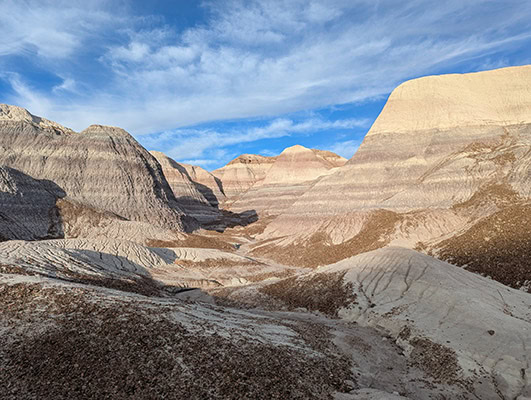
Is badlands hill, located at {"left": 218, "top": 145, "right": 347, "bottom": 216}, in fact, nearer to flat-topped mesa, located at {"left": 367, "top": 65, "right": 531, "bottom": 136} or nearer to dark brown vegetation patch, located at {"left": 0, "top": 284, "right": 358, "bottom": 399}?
flat-topped mesa, located at {"left": 367, "top": 65, "right": 531, "bottom": 136}

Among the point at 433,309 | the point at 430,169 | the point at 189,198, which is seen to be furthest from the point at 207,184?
the point at 433,309

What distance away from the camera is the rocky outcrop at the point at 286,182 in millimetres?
91812

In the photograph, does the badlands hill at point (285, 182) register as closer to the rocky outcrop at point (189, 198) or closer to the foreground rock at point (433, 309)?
the rocky outcrop at point (189, 198)

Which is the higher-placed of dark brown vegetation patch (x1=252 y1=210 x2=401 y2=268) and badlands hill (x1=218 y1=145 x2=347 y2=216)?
badlands hill (x1=218 y1=145 x2=347 y2=216)

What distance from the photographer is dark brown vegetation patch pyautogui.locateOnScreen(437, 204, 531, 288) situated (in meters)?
23.8

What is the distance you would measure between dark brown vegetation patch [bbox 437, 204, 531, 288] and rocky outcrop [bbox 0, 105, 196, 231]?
43819 mm

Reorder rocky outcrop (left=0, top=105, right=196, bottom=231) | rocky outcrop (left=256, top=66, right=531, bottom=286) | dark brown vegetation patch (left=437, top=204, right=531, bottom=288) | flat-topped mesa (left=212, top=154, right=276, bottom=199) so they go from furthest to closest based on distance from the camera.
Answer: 1. flat-topped mesa (left=212, top=154, right=276, bottom=199)
2. rocky outcrop (left=0, top=105, right=196, bottom=231)
3. rocky outcrop (left=256, top=66, right=531, bottom=286)
4. dark brown vegetation patch (left=437, top=204, right=531, bottom=288)

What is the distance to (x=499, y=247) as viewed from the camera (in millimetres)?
26641

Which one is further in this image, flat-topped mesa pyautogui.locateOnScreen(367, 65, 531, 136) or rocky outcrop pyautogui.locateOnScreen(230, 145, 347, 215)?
rocky outcrop pyautogui.locateOnScreen(230, 145, 347, 215)

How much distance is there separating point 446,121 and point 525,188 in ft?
66.4

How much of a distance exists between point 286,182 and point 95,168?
50726 millimetres

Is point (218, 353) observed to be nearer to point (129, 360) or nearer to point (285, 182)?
point (129, 360)

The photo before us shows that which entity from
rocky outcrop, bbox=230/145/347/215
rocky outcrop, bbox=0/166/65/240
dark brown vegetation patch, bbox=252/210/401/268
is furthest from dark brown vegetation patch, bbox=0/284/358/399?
rocky outcrop, bbox=230/145/347/215

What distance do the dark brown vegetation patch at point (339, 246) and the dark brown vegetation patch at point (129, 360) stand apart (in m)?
27.9
